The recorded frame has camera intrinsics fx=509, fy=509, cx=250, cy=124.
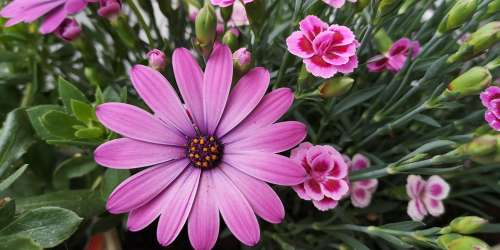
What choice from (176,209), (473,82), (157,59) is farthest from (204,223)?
(473,82)

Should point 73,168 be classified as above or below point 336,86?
below

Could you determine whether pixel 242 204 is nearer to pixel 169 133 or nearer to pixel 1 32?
pixel 169 133

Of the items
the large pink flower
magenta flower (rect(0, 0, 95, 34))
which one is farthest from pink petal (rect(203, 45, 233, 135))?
magenta flower (rect(0, 0, 95, 34))

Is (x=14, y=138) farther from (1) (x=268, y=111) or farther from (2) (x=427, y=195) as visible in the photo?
(2) (x=427, y=195)

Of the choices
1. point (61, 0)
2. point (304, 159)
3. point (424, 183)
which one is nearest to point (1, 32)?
point (61, 0)

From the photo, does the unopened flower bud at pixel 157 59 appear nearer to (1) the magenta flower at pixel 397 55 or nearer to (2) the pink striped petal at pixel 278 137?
(2) the pink striped petal at pixel 278 137

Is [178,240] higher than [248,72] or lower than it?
lower
